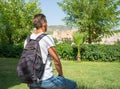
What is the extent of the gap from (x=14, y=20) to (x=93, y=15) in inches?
342

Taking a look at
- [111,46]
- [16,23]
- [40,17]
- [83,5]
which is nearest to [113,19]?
[83,5]

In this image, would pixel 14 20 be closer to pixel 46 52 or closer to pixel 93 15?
pixel 93 15

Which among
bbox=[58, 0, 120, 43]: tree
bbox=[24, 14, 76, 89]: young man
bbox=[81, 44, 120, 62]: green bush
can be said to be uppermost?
bbox=[58, 0, 120, 43]: tree

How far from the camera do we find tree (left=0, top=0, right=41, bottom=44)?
3306cm

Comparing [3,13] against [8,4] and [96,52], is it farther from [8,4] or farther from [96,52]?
[96,52]

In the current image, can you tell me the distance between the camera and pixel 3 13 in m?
33.9

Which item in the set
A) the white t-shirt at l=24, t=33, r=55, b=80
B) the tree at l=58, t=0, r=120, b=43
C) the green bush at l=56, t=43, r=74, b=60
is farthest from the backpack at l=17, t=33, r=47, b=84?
the tree at l=58, t=0, r=120, b=43

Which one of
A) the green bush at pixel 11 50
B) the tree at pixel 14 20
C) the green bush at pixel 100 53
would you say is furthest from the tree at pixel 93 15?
the green bush at pixel 11 50

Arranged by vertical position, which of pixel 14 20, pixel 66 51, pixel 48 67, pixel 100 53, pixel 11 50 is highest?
pixel 14 20

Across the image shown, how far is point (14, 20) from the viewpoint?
3350 cm

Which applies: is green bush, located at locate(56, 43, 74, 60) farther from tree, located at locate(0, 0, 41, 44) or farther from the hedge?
tree, located at locate(0, 0, 41, 44)

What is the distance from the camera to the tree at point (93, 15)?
32062 mm

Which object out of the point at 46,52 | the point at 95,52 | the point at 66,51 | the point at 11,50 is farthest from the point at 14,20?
the point at 46,52

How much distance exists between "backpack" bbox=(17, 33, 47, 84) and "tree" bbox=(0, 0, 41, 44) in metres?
28.1
